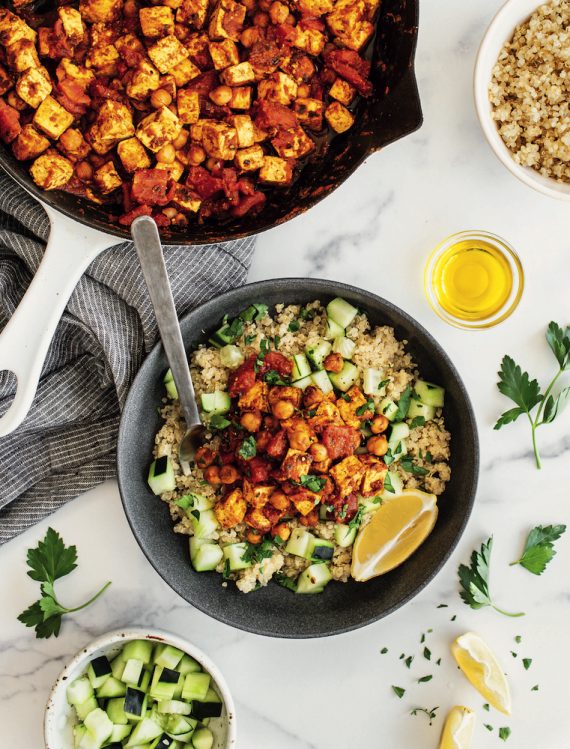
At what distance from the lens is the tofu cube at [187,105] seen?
7.39 feet

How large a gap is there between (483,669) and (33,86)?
2.44 metres

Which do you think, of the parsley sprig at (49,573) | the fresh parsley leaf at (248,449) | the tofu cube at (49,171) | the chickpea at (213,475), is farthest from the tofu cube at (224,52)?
the parsley sprig at (49,573)

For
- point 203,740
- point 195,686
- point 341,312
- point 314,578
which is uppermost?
point 341,312

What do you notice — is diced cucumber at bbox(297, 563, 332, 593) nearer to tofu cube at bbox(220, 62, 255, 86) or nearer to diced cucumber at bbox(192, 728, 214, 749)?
diced cucumber at bbox(192, 728, 214, 749)

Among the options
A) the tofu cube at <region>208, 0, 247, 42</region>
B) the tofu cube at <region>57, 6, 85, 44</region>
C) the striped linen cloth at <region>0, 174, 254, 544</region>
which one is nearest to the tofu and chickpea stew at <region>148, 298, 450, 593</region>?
the striped linen cloth at <region>0, 174, 254, 544</region>

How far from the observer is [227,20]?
7.22 ft

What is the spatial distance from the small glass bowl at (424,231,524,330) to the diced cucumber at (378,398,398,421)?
37 cm

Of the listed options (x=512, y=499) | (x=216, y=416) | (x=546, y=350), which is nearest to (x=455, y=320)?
(x=546, y=350)

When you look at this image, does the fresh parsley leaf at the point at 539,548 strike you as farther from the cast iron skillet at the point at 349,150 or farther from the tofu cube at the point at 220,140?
the tofu cube at the point at 220,140

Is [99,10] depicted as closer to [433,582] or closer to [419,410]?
[419,410]

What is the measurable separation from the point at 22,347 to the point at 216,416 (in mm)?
656

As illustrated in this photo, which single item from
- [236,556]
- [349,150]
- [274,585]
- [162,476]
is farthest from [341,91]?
[274,585]

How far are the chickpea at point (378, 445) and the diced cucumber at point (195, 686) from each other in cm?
98

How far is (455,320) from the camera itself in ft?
8.38
